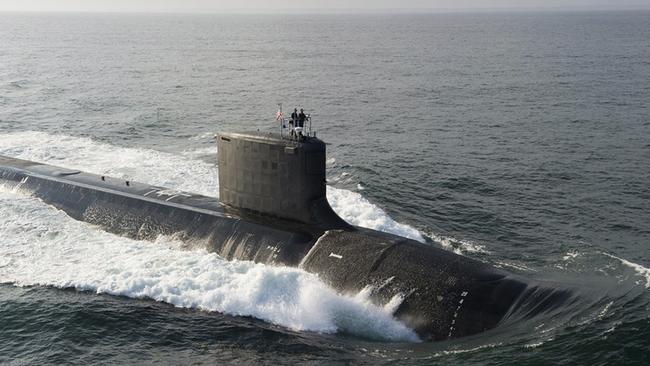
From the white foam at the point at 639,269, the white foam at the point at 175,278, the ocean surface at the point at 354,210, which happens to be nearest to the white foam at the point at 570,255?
A: the ocean surface at the point at 354,210

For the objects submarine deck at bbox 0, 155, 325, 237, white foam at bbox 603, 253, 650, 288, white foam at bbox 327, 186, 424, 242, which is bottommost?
white foam at bbox 327, 186, 424, 242

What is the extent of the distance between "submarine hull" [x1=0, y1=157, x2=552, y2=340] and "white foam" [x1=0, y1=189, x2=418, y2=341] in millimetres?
389

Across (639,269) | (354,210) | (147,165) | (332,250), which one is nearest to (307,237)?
(332,250)

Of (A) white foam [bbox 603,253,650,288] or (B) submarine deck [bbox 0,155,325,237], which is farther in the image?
(B) submarine deck [bbox 0,155,325,237]

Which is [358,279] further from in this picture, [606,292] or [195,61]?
[195,61]

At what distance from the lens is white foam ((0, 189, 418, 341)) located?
647 inches

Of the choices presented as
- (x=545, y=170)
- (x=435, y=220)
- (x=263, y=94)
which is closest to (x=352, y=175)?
(x=435, y=220)

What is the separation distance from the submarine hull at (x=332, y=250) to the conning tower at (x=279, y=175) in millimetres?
392

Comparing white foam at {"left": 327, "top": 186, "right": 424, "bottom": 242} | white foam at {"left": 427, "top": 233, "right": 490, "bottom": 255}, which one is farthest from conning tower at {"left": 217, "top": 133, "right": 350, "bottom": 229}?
white foam at {"left": 327, "top": 186, "right": 424, "bottom": 242}

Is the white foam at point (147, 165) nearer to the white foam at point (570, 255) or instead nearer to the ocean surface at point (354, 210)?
the ocean surface at point (354, 210)

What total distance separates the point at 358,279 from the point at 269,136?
4942 mm

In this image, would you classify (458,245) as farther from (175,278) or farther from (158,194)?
(158,194)

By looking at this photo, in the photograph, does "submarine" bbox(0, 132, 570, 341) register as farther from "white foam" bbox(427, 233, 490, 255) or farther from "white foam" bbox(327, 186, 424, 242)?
"white foam" bbox(327, 186, 424, 242)

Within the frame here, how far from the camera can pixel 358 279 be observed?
17.1 metres
